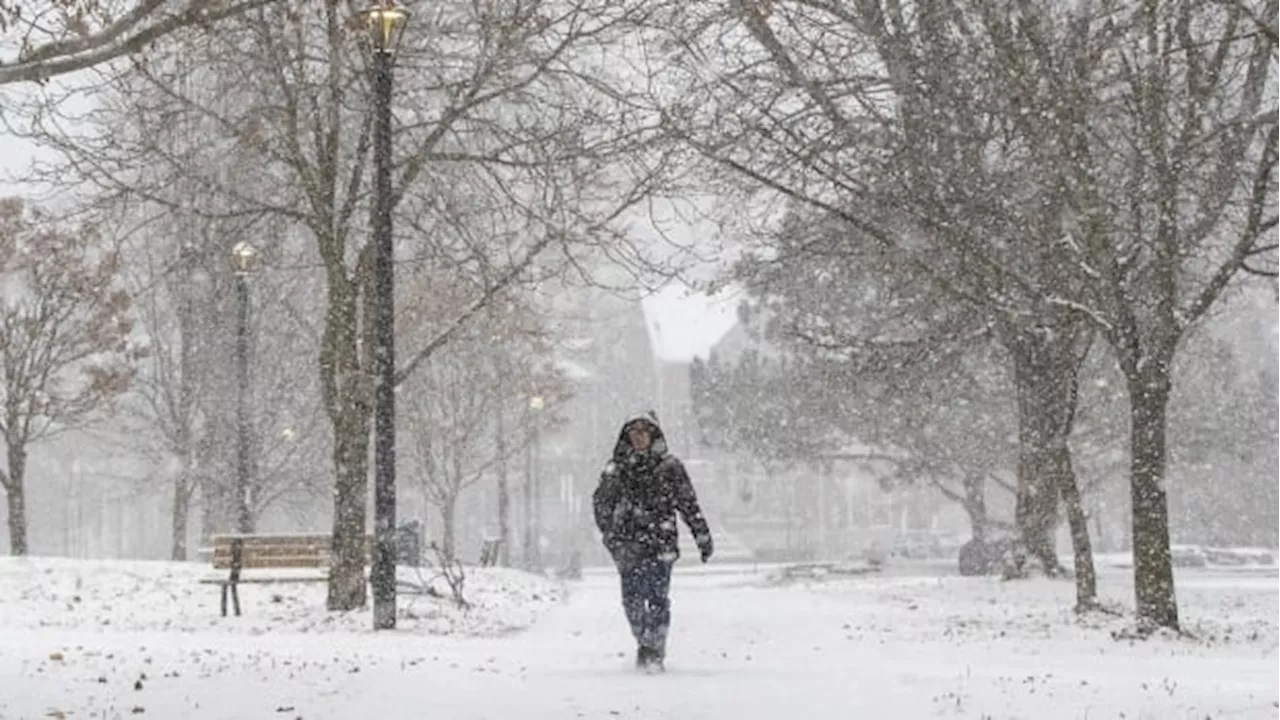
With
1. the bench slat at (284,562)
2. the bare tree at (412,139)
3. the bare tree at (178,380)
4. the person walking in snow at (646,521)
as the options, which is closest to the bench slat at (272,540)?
the bench slat at (284,562)

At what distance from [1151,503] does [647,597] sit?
5.97 m

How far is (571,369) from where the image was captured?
59.4 metres

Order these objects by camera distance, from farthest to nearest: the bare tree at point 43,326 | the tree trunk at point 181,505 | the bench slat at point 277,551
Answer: the tree trunk at point 181,505
the bare tree at point 43,326
the bench slat at point 277,551

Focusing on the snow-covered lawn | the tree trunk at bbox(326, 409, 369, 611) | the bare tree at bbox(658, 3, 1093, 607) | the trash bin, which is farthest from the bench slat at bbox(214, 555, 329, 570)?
the bare tree at bbox(658, 3, 1093, 607)

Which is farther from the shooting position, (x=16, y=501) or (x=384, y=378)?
(x=16, y=501)

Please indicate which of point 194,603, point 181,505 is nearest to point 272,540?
point 194,603

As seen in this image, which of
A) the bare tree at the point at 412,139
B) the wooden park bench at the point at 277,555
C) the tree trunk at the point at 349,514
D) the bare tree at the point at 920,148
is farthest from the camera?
the wooden park bench at the point at 277,555

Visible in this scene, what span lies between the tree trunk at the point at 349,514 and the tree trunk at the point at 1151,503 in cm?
773

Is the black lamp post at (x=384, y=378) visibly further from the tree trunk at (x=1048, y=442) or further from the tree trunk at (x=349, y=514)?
the tree trunk at (x=1048, y=442)

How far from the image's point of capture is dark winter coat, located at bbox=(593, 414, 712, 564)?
930cm

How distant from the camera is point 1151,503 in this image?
13.1 m

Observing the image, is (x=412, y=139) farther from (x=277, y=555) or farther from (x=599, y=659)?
(x=599, y=659)

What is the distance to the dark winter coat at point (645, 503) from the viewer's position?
9305mm

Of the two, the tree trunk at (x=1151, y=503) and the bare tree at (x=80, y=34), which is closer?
the bare tree at (x=80, y=34)
